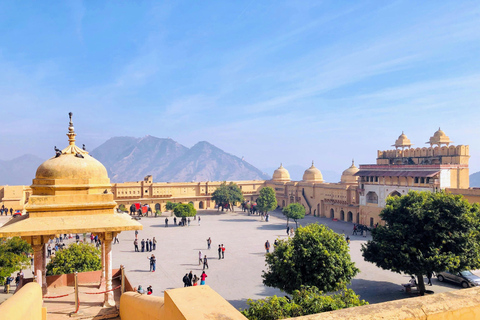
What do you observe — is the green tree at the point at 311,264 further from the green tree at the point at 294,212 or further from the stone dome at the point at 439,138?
the stone dome at the point at 439,138

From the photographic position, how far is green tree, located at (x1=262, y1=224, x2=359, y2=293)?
12930mm

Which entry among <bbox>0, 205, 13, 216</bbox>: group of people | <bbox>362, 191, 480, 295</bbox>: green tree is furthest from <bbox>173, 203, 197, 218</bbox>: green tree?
<bbox>362, 191, 480, 295</bbox>: green tree

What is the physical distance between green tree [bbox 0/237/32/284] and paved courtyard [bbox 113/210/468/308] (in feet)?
16.9

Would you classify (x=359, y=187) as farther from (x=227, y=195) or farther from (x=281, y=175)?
(x=281, y=175)

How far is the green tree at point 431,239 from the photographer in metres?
14.1

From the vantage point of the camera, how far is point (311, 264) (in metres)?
13.0

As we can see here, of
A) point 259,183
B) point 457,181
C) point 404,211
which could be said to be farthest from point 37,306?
point 259,183

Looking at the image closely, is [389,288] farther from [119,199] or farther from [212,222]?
[119,199]

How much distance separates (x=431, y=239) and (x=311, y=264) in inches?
227

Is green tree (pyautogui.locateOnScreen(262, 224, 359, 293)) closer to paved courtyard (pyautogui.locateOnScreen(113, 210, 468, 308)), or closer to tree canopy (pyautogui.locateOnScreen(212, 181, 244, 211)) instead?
paved courtyard (pyautogui.locateOnScreen(113, 210, 468, 308))

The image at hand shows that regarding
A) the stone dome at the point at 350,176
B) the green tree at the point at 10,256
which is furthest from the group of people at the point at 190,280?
the stone dome at the point at 350,176

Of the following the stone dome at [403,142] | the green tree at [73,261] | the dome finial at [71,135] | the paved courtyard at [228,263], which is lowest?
the paved courtyard at [228,263]

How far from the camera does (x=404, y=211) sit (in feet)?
52.8

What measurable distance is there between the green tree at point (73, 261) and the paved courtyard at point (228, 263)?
3193 mm
